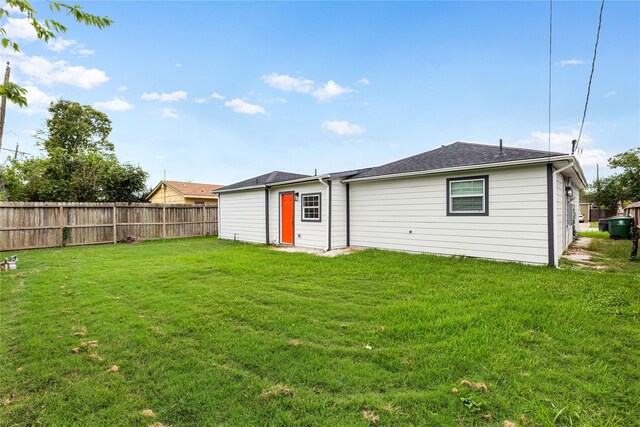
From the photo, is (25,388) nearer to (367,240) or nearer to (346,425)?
(346,425)

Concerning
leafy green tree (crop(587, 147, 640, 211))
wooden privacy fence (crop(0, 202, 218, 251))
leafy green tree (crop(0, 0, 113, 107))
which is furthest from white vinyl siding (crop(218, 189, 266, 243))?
leafy green tree (crop(587, 147, 640, 211))

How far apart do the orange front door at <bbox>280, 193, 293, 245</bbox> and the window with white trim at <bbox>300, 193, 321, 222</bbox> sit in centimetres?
74

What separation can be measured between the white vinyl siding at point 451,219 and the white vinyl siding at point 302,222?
1.04 metres

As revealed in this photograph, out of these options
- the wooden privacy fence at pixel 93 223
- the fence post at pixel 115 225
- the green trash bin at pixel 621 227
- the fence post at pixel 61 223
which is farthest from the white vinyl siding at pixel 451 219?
the fence post at pixel 61 223

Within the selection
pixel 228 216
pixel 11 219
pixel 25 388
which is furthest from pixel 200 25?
pixel 25 388

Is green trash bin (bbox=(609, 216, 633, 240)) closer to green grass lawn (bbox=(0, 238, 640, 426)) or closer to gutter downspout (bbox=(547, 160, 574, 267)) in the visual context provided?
gutter downspout (bbox=(547, 160, 574, 267))

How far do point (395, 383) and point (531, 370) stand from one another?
122 cm

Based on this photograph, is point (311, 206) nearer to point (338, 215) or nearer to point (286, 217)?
point (338, 215)

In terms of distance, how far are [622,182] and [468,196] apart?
2931cm

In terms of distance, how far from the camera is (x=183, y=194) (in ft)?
73.2

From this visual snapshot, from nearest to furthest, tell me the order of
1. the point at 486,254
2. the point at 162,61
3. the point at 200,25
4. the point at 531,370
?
the point at 531,370 → the point at 486,254 → the point at 200,25 → the point at 162,61

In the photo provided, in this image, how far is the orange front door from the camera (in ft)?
38.7

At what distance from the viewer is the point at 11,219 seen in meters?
10.7

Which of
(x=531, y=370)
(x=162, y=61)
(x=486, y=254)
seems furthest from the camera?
(x=162, y=61)
